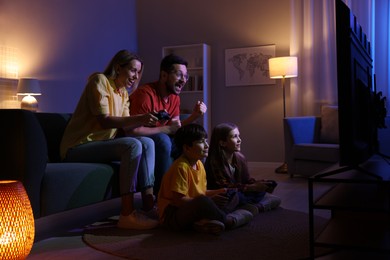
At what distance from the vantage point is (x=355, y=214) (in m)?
1.81

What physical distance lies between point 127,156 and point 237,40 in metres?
4.03

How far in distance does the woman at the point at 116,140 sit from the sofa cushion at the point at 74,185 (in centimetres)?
10

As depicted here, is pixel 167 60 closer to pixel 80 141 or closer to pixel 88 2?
pixel 80 141

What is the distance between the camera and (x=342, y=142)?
1463 millimetres

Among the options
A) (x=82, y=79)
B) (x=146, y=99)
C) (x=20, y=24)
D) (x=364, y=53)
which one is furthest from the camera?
(x=82, y=79)

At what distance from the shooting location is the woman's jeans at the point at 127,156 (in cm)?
246

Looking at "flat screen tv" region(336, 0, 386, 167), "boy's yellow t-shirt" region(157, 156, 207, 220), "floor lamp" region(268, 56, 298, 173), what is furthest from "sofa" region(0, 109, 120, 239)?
"floor lamp" region(268, 56, 298, 173)

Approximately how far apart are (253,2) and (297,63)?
1.09m

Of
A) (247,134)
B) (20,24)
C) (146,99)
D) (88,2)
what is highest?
(88,2)

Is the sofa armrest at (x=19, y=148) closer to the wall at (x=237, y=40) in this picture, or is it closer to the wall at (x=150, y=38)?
the wall at (x=150, y=38)

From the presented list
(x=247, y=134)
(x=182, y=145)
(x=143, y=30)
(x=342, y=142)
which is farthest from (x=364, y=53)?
(x=143, y=30)

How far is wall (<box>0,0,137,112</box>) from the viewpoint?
5.41 m

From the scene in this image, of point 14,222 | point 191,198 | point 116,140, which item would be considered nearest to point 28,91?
point 116,140

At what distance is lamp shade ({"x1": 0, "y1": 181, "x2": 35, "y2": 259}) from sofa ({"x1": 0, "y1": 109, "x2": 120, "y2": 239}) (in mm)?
390
